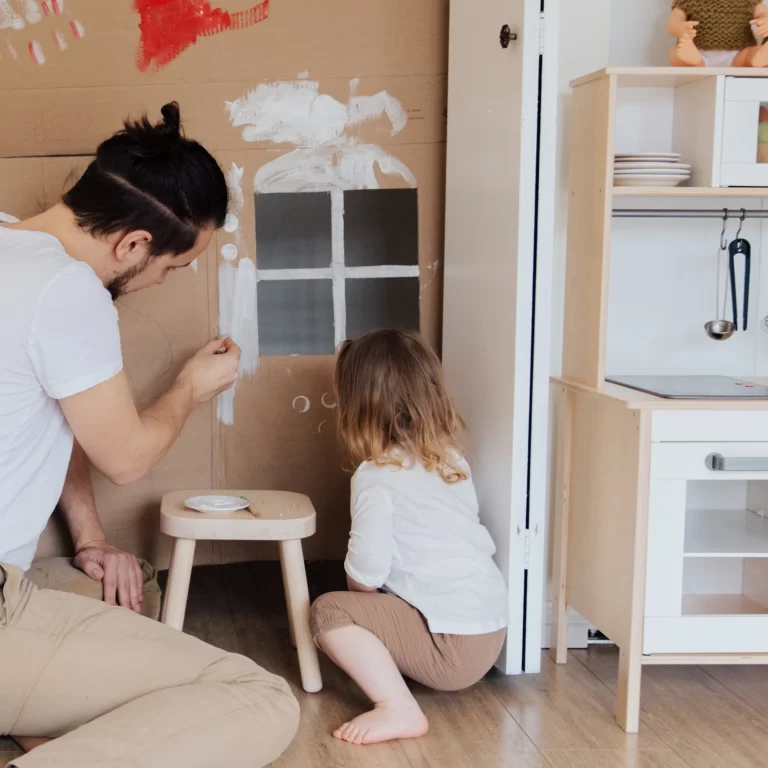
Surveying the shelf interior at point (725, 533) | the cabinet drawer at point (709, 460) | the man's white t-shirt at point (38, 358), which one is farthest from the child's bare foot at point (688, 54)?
the man's white t-shirt at point (38, 358)

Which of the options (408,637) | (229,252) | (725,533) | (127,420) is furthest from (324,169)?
(725,533)

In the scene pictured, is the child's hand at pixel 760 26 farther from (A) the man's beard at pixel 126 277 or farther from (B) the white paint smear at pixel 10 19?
(B) the white paint smear at pixel 10 19

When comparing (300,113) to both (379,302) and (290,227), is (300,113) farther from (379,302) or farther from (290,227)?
(379,302)

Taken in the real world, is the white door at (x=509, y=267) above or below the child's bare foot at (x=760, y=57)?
below

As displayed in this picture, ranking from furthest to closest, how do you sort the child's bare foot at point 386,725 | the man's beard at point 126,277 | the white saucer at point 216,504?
1. the white saucer at point 216,504
2. the child's bare foot at point 386,725
3. the man's beard at point 126,277

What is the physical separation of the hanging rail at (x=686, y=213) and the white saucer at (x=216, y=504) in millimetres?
963

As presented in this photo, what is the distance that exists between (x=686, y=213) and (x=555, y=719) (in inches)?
41.9

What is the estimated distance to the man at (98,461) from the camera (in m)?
1.26

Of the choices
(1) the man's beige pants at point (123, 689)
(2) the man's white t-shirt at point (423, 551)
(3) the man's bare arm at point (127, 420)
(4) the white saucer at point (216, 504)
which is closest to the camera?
(1) the man's beige pants at point (123, 689)

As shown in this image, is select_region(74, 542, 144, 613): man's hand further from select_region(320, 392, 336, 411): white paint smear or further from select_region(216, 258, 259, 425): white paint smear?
select_region(320, 392, 336, 411): white paint smear

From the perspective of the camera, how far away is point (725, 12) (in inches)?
74.6

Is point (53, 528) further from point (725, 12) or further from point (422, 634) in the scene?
point (725, 12)

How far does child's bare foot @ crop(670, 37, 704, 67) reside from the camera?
6.20ft

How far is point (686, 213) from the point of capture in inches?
81.4
